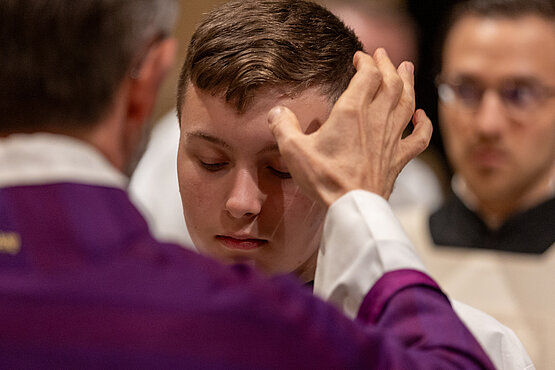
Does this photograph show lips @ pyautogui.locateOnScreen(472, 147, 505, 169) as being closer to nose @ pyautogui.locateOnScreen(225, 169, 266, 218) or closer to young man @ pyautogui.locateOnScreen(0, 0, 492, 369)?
nose @ pyautogui.locateOnScreen(225, 169, 266, 218)

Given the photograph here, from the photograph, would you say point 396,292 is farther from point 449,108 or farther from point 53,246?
point 449,108

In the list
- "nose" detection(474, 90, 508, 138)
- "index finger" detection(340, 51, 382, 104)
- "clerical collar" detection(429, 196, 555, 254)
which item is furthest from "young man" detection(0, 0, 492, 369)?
"clerical collar" detection(429, 196, 555, 254)

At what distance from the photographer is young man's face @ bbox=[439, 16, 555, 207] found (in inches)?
106

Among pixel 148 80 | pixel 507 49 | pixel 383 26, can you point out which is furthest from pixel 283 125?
pixel 383 26

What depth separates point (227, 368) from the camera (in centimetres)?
81

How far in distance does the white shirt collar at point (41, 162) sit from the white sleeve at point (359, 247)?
1.03ft

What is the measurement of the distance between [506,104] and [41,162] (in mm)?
2102

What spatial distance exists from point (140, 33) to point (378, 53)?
0.40 metres

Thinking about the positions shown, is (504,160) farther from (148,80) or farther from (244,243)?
(148,80)

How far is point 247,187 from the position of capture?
1151mm

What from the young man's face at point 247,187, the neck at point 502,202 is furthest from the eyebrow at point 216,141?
the neck at point 502,202

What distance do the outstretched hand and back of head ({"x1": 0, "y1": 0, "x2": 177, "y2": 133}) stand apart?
261 millimetres

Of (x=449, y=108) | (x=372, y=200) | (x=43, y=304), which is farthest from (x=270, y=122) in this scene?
(x=449, y=108)

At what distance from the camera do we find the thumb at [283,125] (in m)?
1.02
